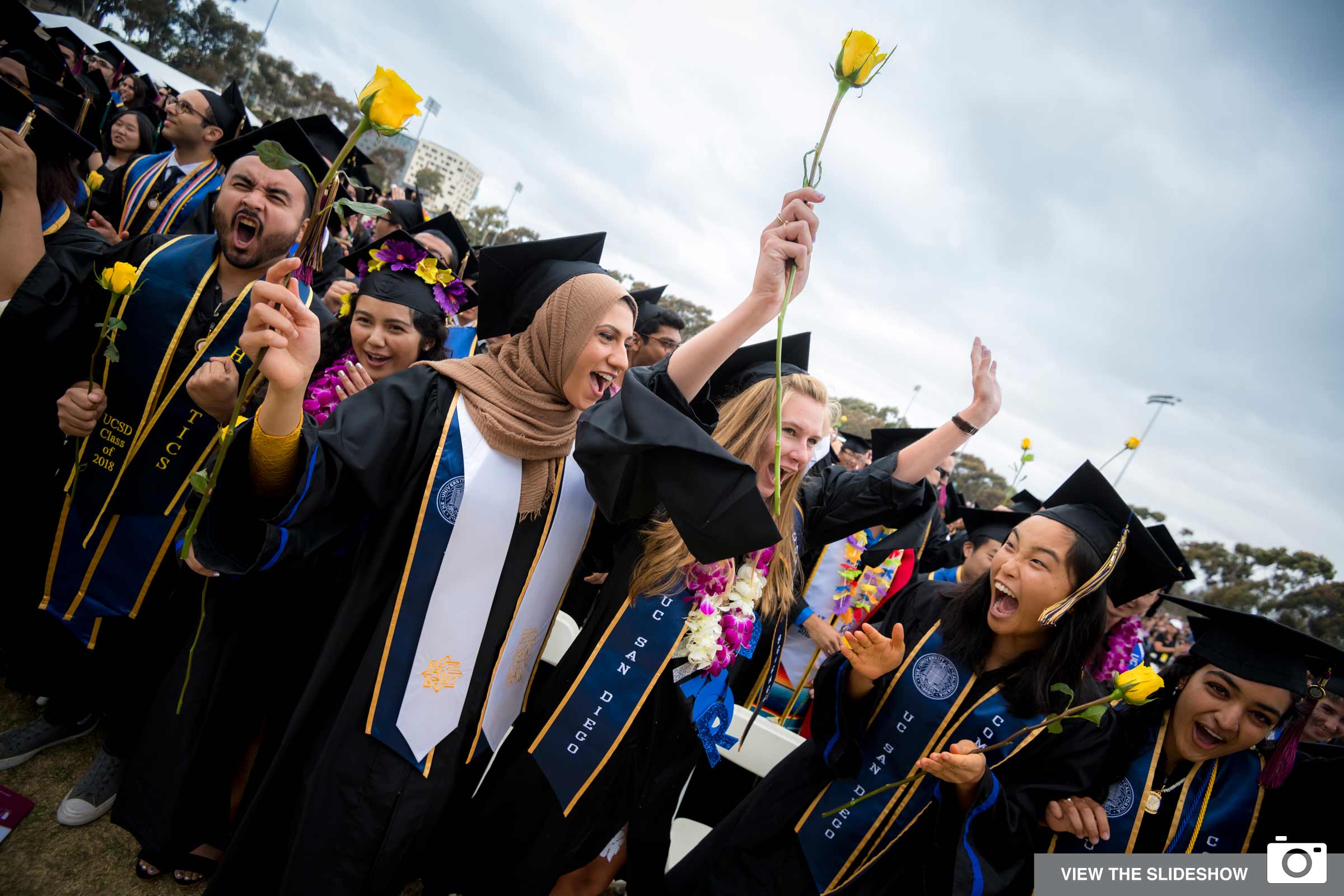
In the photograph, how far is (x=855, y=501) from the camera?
120 inches

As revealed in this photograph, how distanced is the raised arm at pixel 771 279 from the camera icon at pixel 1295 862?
3002mm

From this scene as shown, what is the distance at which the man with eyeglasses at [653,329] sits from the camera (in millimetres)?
4695

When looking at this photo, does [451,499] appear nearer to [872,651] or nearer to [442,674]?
[442,674]

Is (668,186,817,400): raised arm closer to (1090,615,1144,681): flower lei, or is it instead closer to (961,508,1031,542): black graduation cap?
(961,508,1031,542): black graduation cap

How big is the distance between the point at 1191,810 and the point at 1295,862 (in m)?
0.44

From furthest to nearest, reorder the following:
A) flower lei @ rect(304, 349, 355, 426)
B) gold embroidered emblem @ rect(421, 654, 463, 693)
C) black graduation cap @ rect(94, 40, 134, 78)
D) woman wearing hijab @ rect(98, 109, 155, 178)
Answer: black graduation cap @ rect(94, 40, 134, 78), woman wearing hijab @ rect(98, 109, 155, 178), flower lei @ rect(304, 349, 355, 426), gold embroidered emblem @ rect(421, 654, 463, 693)

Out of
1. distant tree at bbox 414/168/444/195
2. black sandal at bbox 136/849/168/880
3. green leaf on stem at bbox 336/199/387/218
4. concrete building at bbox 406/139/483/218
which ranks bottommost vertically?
black sandal at bbox 136/849/168/880

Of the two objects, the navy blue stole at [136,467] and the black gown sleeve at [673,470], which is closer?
the black gown sleeve at [673,470]

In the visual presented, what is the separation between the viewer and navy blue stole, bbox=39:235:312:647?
2.45 metres

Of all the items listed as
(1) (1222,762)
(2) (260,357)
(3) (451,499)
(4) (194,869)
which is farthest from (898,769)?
(4) (194,869)

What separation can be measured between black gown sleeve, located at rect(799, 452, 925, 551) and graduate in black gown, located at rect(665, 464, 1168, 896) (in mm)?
493

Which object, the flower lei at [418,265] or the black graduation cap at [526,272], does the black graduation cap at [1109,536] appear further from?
the flower lei at [418,265]

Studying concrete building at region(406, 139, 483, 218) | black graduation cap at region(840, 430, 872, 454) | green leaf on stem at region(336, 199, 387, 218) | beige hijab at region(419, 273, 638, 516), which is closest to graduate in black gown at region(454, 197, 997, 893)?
beige hijab at region(419, 273, 638, 516)

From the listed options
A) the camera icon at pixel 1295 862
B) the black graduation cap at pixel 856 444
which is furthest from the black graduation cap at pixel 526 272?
the black graduation cap at pixel 856 444
